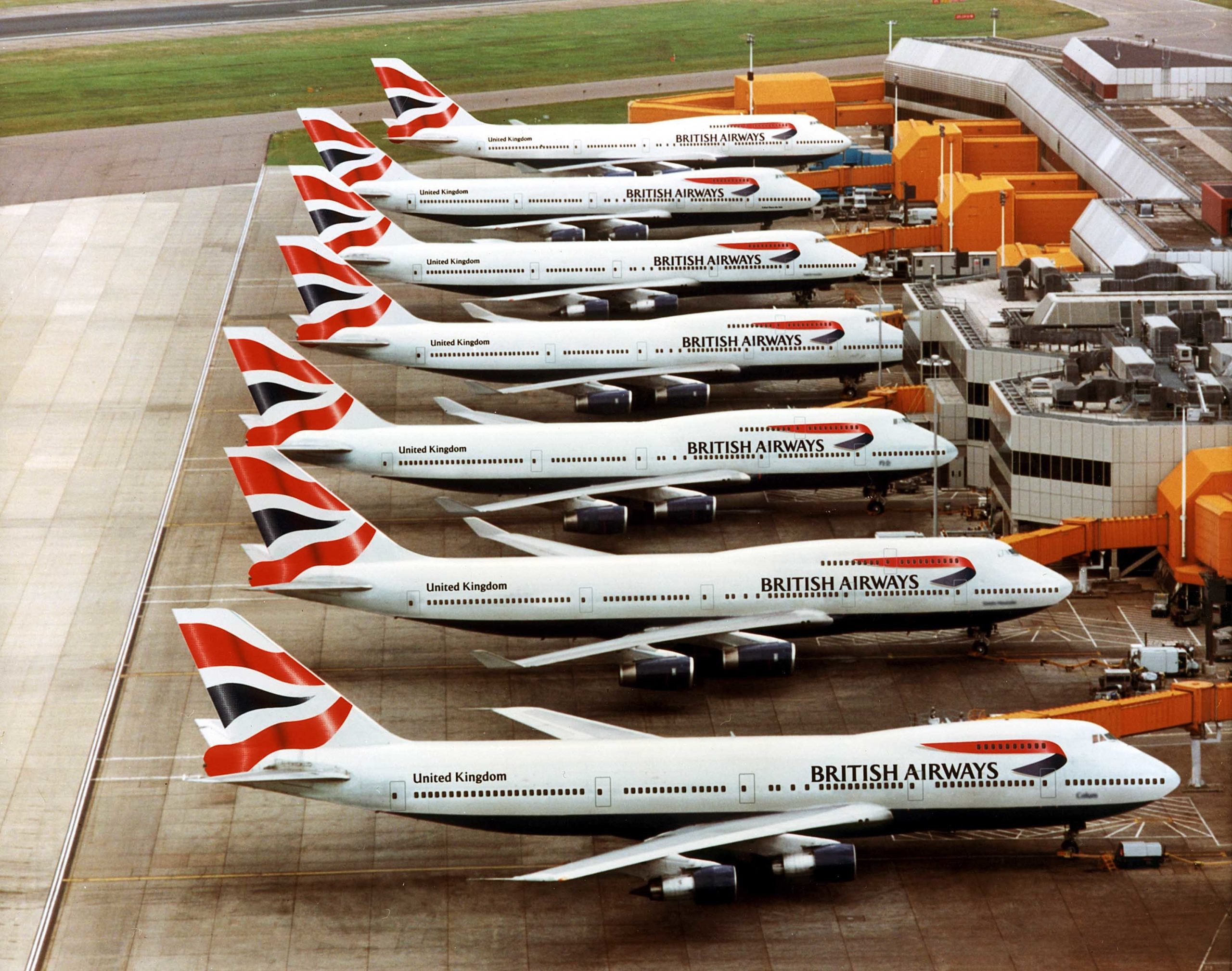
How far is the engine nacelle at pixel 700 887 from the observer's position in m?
56.0

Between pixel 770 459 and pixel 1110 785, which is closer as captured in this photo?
pixel 1110 785

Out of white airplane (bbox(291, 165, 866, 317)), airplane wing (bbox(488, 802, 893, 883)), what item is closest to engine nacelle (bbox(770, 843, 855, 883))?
airplane wing (bbox(488, 802, 893, 883))

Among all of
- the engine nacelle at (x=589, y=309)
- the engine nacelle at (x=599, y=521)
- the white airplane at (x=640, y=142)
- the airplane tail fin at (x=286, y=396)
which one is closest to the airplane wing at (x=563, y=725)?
the engine nacelle at (x=599, y=521)

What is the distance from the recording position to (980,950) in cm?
5581

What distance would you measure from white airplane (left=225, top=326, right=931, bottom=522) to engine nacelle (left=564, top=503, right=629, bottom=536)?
0.05 metres

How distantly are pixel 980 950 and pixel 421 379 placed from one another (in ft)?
201

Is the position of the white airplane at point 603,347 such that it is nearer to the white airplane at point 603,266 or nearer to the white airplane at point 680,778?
the white airplane at point 603,266

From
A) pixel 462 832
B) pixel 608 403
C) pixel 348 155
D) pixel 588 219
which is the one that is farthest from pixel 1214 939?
pixel 348 155

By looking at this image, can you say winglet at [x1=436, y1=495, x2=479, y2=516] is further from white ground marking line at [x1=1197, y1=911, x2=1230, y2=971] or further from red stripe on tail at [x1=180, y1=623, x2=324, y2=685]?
white ground marking line at [x1=1197, y1=911, x2=1230, y2=971]

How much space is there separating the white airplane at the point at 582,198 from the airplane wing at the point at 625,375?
29218 mm

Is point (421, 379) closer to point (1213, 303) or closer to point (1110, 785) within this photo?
point (1213, 303)

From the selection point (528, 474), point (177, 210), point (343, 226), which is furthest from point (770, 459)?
point (177, 210)

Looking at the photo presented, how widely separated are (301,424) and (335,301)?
1646cm

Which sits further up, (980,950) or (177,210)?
(177,210)
